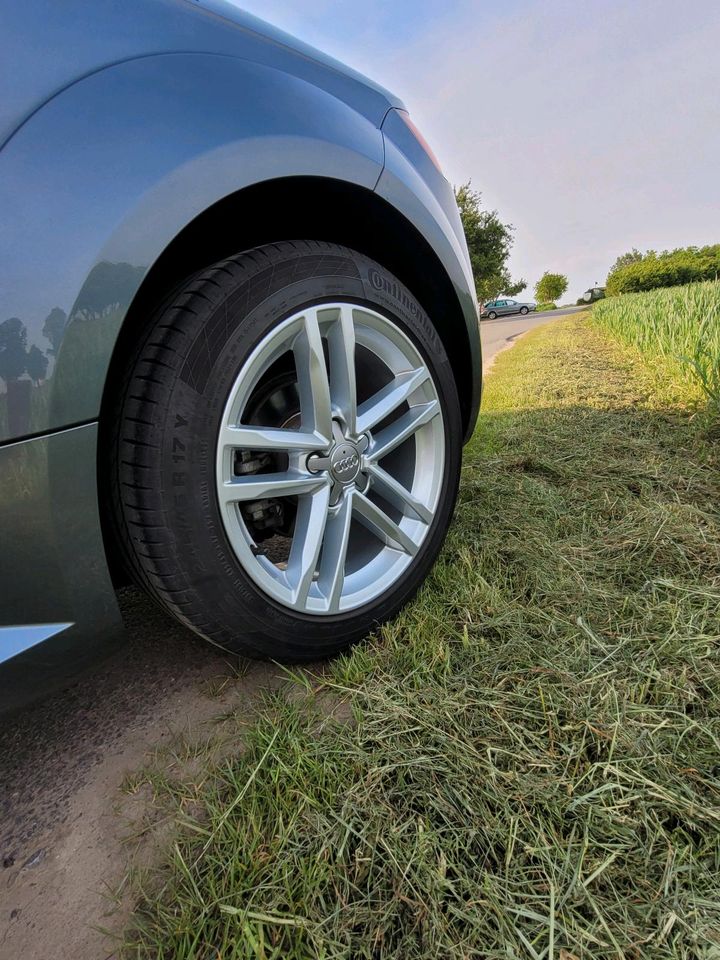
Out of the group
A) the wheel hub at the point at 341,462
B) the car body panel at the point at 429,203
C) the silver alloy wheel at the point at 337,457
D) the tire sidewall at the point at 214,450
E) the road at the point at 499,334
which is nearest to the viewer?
the tire sidewall at the point at 214,450

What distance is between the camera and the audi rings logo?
4.18ft

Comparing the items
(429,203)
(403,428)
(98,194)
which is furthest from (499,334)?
(98,194)

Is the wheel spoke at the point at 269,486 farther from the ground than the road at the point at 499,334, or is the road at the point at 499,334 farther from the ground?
the road at the point at 499,334

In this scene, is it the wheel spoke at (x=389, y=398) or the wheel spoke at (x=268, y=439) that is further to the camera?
the wheel spoke at (x=389, y=398)

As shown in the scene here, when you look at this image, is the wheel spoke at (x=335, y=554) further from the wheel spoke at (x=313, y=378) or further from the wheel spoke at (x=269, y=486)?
the wheel spoke at (x=313, y=378)

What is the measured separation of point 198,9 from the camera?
1.03 meters

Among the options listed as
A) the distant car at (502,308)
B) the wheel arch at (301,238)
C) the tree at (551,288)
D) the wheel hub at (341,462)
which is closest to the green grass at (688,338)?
the wheel arch at (301,238)

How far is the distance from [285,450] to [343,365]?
280 mm

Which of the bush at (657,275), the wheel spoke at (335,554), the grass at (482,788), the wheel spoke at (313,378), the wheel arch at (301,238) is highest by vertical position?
the bush at (657,275)

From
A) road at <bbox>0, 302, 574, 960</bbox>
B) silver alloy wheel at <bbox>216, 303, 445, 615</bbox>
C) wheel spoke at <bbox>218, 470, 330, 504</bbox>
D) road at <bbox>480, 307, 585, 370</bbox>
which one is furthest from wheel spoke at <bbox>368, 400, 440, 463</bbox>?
road at <bbox>480, 307, 585, 370</bbox>

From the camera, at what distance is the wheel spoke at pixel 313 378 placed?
1188 millimetres

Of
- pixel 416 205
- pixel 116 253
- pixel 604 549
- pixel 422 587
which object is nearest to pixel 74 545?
pixel 116 253

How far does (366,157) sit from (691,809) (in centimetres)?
155

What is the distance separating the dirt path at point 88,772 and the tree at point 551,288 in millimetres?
Answer: 67594
